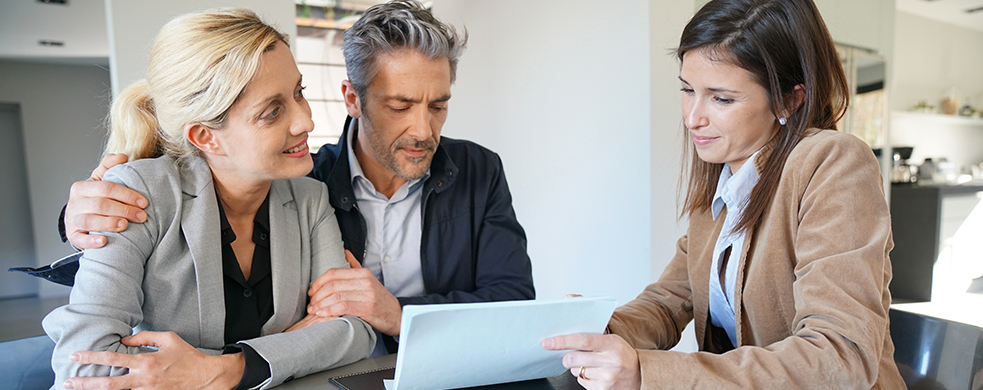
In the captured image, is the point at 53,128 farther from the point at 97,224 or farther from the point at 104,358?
the point at 104,358

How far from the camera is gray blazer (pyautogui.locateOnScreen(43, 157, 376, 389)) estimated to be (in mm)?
958

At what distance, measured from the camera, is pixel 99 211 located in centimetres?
104

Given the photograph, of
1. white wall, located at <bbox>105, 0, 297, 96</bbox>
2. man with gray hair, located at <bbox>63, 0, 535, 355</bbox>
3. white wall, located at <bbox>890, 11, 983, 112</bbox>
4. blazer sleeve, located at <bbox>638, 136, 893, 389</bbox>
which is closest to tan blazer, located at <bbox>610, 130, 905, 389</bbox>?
blazer sleeve, located at <bbox>638, 136, 893, 389</bbox>

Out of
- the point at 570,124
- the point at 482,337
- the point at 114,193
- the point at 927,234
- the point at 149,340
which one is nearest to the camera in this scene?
the point at 482,337

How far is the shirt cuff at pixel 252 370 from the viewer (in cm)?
98

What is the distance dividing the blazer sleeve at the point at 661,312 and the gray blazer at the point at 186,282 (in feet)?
1.79

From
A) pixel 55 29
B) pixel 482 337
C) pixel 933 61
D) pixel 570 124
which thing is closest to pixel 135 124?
pixel 482 337

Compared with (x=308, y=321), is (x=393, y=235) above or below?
above

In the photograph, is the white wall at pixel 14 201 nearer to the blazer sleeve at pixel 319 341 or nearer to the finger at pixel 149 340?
the blazer sleeve at pixel 319 341

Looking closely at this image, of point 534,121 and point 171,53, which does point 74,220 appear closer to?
point 171,53

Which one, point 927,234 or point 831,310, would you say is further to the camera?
point 927,234

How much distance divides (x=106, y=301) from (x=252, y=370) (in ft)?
0.88

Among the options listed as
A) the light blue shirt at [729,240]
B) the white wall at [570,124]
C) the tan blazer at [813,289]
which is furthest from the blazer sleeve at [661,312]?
the white wall at [570,124]

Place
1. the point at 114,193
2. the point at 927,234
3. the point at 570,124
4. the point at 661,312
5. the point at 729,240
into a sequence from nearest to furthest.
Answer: the point at 114,193 → the point at 729,240 → the point at 661,312 → the point at 570,124 → the point at 927,234
